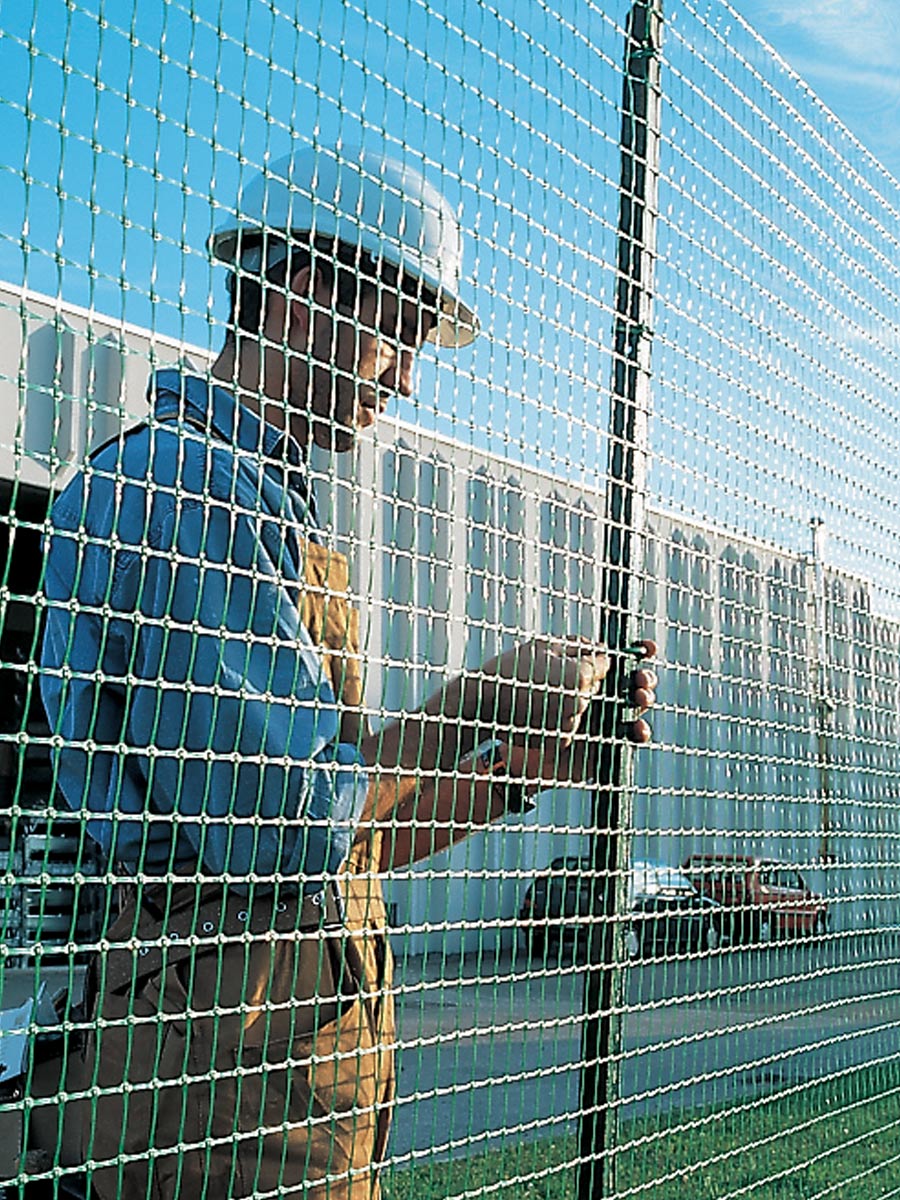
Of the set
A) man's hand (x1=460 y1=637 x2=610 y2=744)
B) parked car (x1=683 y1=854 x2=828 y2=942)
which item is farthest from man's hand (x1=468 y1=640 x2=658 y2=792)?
parked car (x1=683 y1=854 x2=828 y2=942)

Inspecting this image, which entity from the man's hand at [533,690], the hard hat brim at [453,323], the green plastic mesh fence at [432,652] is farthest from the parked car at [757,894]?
the hard hat brim at [453,323]

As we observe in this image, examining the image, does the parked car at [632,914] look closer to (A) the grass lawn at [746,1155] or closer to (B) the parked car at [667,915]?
(B) the parked car at [667,915]

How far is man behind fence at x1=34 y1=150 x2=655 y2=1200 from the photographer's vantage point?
71.0 inches

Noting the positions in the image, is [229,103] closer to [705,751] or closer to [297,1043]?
[297,1043]

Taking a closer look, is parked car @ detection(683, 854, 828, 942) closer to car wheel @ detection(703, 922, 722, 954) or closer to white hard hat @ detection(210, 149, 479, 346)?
car wheel @ detection(703, 922, 722, 954)

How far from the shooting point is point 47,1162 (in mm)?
1842

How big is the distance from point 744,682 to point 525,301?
3.10ft

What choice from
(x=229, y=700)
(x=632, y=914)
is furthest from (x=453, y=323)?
(x=632, y=914)

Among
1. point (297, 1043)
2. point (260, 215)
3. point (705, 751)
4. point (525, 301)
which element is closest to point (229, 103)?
point (260, 215)

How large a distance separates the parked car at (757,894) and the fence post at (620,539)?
34 centimetres

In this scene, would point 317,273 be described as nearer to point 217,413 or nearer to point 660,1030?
point 217,413

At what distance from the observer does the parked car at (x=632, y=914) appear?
7.98ft

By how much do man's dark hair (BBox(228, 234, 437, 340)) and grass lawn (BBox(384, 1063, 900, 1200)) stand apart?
3.89 ft

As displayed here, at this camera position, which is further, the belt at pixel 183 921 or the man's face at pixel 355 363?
the man's face at pixel 355 363
